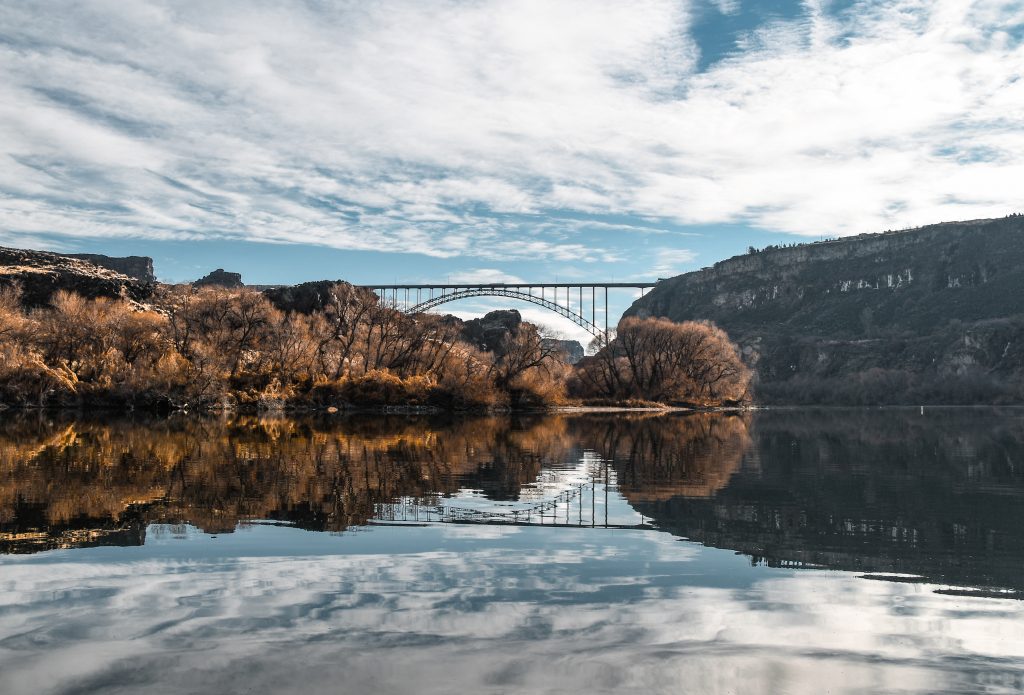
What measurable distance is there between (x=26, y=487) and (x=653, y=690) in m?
15.0

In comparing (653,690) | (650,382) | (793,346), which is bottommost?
(653,690)

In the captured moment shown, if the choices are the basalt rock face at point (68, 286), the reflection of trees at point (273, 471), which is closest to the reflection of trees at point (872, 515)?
the reflection of trees at point (273, 471)

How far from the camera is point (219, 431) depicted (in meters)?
38.0

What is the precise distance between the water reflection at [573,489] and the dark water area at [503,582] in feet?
0.34

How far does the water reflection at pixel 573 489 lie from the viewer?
1158 cm

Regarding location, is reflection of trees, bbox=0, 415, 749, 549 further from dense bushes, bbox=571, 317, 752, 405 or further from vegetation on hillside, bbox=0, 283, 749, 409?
dense bushes, bbox=571, 317, 752, 405

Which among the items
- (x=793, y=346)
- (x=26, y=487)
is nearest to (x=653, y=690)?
(x=26, y=487)

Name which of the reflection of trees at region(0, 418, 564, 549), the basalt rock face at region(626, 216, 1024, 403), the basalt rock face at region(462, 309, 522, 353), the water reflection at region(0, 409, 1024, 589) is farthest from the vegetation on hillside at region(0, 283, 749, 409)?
the basalt rock face at region(626, 216, 1024, 403)

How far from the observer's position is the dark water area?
20.8 ft

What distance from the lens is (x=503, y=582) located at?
9.10 m

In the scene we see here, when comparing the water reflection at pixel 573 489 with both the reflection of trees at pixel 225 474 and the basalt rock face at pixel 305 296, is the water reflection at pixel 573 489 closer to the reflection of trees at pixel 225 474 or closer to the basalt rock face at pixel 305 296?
the reflection of trees at pixel 225 474

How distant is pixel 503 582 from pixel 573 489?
903 cm

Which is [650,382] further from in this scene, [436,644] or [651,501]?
[436,644]

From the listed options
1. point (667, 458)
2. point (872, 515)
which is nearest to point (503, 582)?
point (872, 515)
